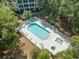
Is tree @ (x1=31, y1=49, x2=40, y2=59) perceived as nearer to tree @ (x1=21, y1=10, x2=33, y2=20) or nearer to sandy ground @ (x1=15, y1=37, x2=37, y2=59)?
sandy ground @ (x1=15, y1=37, x2=37, y2=59)

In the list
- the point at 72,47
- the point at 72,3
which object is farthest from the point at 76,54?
the point at 72,3

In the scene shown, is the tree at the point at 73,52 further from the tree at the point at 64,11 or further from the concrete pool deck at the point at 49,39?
the tree at the point at 64,11

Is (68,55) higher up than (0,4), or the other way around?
(0,4)

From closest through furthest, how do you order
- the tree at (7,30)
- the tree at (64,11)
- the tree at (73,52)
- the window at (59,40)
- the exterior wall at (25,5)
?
the tree at (73,52) < the tree at (7,30) < the tree at (64,11) < the window at (59,40) < the exterior wall at (25,5)

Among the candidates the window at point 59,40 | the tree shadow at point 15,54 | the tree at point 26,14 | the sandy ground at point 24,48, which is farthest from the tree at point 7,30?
the window at point 59,40

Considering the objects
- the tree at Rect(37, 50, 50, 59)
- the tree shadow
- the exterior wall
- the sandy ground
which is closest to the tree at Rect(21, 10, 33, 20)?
the exterior wall

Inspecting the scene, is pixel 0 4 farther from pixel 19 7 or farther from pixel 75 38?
pixel 75 38

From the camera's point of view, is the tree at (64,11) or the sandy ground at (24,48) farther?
the tree at (64,11)
